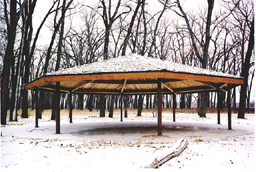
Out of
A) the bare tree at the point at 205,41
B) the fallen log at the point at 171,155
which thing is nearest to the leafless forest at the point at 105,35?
the bare tree at the point at 205,41

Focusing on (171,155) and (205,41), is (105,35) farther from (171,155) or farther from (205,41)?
(171,155)

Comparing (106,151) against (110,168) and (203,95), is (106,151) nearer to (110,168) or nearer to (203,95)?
(110,168)

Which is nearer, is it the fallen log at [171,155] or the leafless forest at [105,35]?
the fallen log at [171,155]

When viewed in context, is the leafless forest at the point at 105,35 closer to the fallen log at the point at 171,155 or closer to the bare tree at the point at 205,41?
the bare tree at the point at 205,41

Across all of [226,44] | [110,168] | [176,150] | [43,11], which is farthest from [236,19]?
[110,168]

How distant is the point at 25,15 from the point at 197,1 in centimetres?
1736

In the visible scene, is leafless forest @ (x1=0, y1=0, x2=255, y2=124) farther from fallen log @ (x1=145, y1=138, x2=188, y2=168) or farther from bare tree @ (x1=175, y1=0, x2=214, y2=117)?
fallen log @ (x1=145, y1=138, x2=188, y2=168)

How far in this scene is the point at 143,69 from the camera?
7.51m

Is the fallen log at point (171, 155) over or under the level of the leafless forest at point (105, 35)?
under

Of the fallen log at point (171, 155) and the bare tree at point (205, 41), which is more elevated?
the bare tree at point (205, 41)

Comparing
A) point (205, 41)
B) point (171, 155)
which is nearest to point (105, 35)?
point (205, 41)

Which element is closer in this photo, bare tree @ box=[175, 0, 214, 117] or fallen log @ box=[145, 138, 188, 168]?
fallen log @ box=[145, 138, 188, 168]

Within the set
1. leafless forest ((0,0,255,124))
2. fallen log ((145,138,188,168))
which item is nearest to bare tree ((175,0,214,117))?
leafless forest ((0,0,255,124))

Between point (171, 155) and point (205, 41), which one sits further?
point (205, 41)
